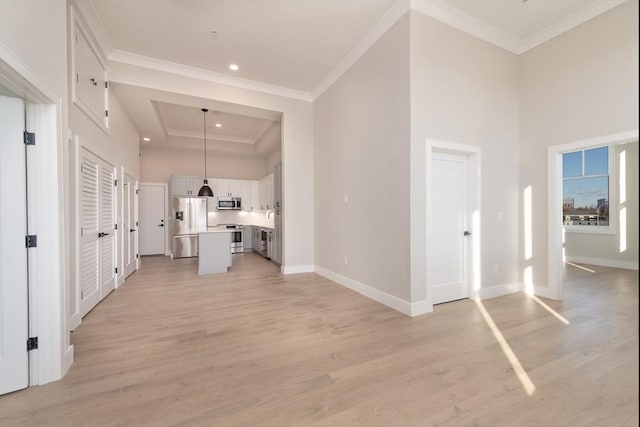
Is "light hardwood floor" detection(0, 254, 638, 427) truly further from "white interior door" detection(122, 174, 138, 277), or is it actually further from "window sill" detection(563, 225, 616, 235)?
"white interior door" detection(122, 174, 138, 277)

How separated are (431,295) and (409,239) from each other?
2.57ft

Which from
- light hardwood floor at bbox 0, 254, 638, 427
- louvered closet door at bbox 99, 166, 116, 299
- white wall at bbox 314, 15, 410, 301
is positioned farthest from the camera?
louvered closet door at bbox 99, 166, 116, 299

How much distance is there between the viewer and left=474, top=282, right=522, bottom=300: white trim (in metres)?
3.69

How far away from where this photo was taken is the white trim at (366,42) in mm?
3213

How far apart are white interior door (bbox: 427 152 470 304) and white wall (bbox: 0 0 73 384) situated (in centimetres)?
365

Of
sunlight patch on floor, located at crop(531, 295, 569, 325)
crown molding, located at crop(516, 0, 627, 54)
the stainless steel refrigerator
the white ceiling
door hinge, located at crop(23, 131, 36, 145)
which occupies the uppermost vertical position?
the white ceiling

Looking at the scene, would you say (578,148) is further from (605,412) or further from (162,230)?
(162,230)

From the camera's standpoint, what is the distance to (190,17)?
132 inches

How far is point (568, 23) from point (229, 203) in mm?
7941

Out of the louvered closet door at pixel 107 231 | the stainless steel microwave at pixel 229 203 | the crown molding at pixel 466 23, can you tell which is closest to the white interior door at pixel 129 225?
the louvered closet door at pixel 107 231

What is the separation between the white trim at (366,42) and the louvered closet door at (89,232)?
12.4ft

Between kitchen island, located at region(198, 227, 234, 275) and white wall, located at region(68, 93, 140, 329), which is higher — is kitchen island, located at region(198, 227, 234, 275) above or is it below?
below

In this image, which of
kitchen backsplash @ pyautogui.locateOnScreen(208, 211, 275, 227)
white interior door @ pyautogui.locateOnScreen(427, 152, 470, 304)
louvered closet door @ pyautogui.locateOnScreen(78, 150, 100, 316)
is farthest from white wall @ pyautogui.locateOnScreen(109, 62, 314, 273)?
kitchen backsplash @ pyautogui.locateOnScreen(208, 211, 275, 227)

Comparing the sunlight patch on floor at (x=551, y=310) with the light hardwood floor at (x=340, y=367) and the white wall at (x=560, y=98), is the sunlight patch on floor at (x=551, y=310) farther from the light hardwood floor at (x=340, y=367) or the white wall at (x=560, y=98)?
the white wall at (x=560, y=98)
